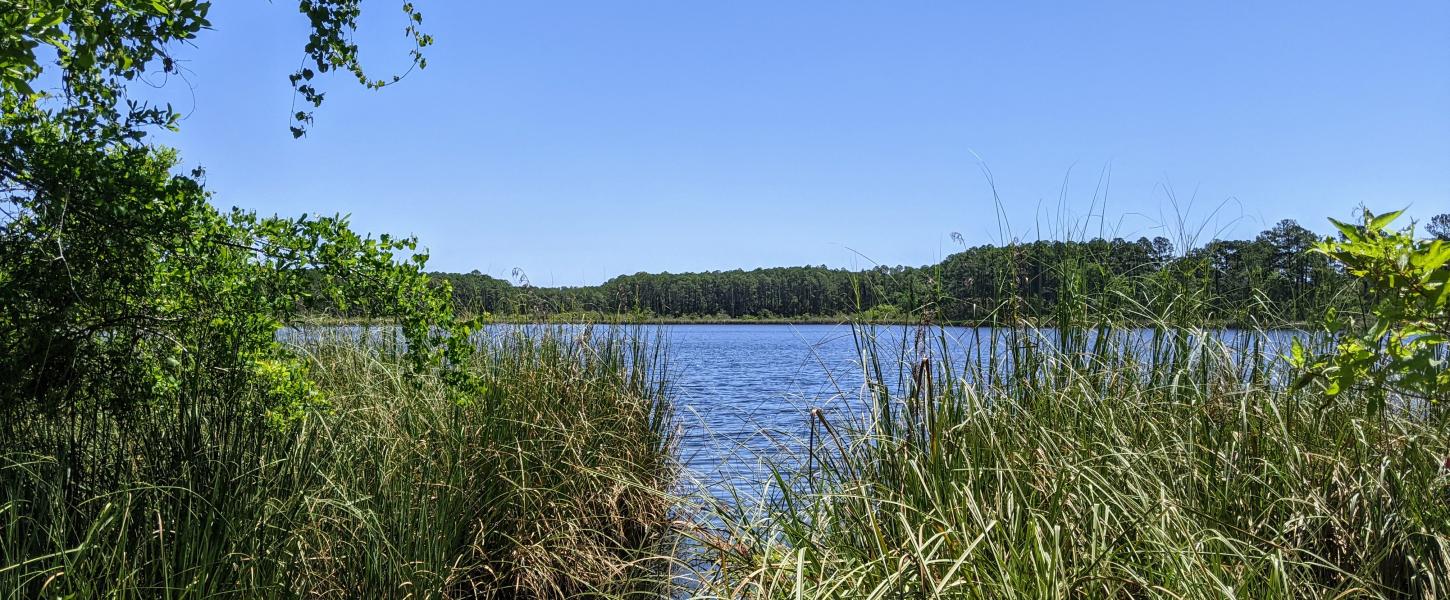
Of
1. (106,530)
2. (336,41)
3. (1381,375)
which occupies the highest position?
(336,41)

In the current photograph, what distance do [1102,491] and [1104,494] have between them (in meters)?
0.05

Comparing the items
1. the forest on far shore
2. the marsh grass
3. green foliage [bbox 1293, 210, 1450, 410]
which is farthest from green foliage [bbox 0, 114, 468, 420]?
green foliage [bbox 1293, 210, 1450, 410]

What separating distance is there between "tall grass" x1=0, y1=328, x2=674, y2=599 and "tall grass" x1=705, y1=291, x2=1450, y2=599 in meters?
0.78

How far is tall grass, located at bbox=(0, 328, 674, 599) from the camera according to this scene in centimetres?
276

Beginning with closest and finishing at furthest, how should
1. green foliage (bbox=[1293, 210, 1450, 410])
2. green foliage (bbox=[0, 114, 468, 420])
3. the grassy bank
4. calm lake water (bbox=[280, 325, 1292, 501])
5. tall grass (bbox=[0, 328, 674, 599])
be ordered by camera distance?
green foliage (bbox=[1293, 210, 1450, 410]) → the grassy bank → tall grass (bbox=[0, 328, 674, 599]) → green foliage (bbox=[0, 114, 468, 420]) → calm lake water (bbox=[280, 325, 1292, 501])

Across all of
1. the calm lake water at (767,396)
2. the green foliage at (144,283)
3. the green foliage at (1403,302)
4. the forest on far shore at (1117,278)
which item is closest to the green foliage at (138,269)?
the green foliage at (144,283)

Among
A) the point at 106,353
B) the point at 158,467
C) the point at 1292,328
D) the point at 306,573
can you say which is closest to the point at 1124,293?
the point at 1292,328

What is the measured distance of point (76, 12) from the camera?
2.86 meters

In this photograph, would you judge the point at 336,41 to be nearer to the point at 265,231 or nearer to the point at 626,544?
the point at 265,231

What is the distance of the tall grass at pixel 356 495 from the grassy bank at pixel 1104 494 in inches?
30.7

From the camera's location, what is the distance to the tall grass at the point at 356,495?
2.76 metres

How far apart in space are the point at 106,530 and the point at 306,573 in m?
0.63

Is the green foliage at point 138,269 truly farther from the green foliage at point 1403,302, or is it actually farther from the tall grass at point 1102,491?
the green foliage at point 1403,302

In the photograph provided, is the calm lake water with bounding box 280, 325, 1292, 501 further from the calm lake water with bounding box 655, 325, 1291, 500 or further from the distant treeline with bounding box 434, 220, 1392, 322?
the distant treeline with bounding box 434, 220, 1392, 322
